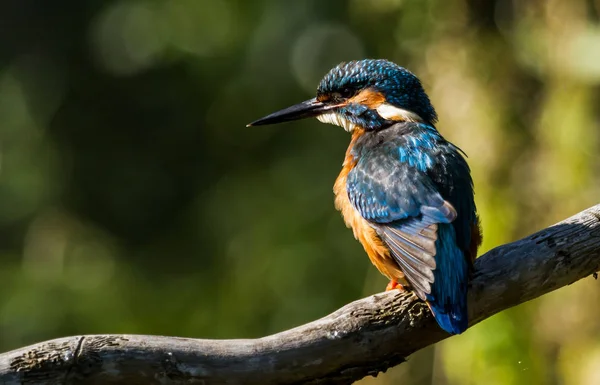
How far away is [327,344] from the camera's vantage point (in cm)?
262

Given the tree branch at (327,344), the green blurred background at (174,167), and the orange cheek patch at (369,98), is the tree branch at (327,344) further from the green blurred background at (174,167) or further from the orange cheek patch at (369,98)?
the green blurred background at (174,167)

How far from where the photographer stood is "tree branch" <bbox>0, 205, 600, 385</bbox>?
2.45m

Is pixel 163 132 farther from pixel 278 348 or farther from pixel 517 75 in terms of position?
pixel 278 348

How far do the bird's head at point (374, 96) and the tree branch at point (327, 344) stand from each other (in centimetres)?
99

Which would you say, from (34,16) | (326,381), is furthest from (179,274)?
(326,381)

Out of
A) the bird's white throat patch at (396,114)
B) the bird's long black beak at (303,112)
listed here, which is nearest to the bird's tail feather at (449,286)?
the bird's white throat patch at (396,114)

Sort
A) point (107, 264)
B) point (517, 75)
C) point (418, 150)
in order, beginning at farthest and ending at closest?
point (107, 264)
point (517, 75)
point (418, 150)

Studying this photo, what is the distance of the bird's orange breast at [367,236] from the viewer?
3.20 meters

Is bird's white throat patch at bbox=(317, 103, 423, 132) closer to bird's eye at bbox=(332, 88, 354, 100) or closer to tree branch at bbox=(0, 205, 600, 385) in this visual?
bird's eye at bbox=(332, 88, 354, 100)

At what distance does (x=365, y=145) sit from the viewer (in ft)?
12.0

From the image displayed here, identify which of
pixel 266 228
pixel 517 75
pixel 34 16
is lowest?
pixel 266 228

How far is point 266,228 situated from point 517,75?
2.26m

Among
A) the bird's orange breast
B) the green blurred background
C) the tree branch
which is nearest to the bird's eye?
the bird's orange breast

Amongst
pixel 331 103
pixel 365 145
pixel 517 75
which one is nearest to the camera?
pixel 365 145
